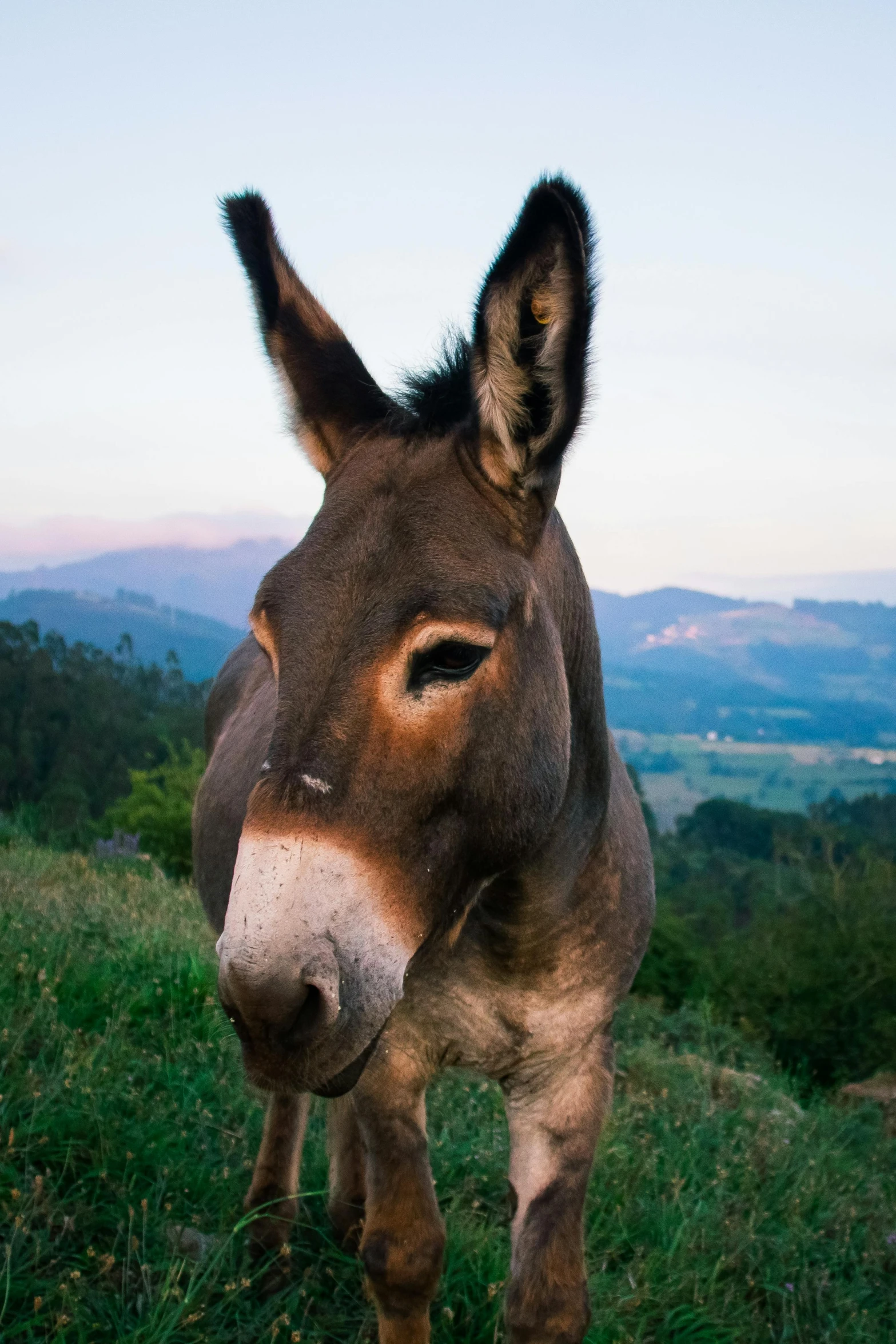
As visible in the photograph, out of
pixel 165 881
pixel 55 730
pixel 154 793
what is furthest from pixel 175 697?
pixel 165 881

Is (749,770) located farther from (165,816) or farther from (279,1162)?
(279,1162)

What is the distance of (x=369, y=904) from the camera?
1.73 meters

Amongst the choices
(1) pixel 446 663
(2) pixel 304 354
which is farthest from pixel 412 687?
(2) pixel 304 354

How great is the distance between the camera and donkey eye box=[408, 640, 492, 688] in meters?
1.87

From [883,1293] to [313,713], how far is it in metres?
4.06

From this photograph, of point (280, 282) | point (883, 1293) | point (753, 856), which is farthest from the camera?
point (753, 856)

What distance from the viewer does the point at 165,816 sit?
599 inches

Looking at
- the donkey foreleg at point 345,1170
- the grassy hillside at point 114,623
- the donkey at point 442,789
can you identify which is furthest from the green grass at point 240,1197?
the grassy hillside at point 114,623

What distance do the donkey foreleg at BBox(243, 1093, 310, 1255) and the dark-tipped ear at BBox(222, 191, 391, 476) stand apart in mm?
2541

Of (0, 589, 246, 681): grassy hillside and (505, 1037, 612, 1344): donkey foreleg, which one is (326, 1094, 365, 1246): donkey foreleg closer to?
(505, 1037, 612, 1344): donkey foreleg

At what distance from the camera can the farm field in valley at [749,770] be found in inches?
4712

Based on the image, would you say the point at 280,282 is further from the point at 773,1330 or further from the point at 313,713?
the point at 773,1330

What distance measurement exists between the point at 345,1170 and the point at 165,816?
12.2 meters

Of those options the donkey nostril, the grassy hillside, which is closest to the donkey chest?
the donkey nostril
